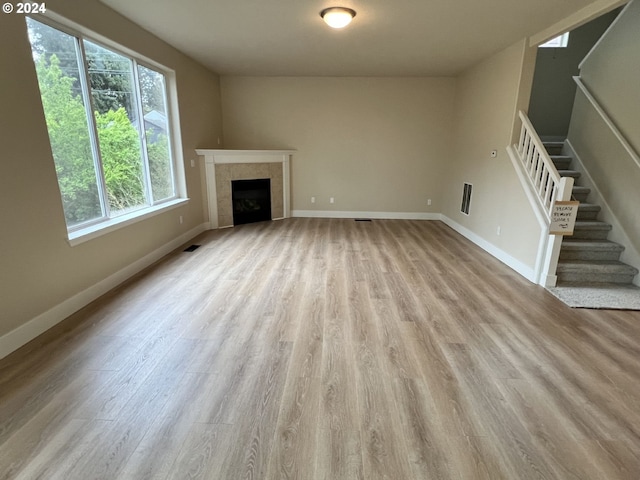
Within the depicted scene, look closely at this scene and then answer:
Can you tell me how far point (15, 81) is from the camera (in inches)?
91.6

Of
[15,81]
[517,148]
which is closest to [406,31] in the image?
[517,148]

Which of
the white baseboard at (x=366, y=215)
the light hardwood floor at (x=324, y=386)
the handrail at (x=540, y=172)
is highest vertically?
the handrail at (x=540, y=172)

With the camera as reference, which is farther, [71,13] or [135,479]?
[71,13]

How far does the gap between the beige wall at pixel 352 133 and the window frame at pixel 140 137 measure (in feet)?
6.69

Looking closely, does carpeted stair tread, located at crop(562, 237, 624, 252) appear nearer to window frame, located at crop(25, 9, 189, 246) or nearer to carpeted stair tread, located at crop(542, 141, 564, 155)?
carpeted stair tread, located at crop(542, 141, 564, 155)

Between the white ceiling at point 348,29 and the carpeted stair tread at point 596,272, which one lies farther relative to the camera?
the carpeted stair tread at point 596,272

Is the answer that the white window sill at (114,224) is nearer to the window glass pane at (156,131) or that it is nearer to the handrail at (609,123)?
→ the window glass pane at (156,131)

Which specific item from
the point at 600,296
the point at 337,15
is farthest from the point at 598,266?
the point at 337,15

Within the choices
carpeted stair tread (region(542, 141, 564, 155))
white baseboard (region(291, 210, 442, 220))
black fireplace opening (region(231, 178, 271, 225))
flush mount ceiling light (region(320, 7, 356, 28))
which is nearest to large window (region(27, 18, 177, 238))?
black fireplace opening (region(231, 178, 271, 225))

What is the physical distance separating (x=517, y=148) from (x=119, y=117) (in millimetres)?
4830

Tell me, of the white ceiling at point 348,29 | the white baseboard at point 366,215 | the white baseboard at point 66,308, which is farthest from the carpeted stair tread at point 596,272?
the white baseboard at point 66,308

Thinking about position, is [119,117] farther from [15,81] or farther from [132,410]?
[132,410]

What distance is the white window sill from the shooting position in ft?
9.69

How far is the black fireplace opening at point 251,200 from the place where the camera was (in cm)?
627
